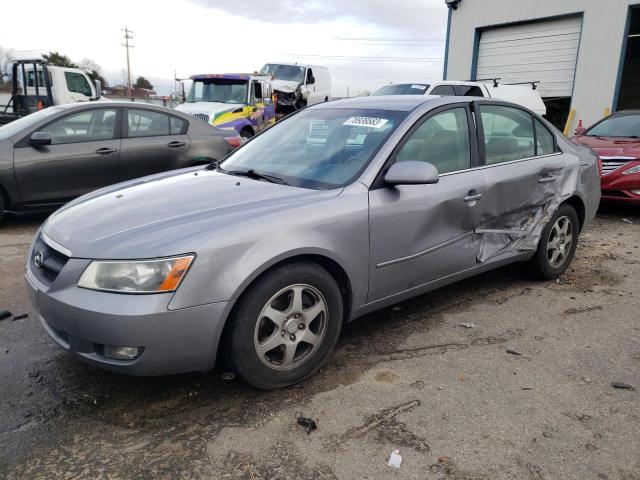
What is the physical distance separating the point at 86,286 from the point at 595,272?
4.49 metres

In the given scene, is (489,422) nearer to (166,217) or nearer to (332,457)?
(332,457)

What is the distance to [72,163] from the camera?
246 inches

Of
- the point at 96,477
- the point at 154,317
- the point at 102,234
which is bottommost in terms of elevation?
the point at 96,477

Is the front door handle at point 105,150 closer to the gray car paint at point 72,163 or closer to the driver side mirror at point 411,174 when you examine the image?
the gray car paint at point 72,163

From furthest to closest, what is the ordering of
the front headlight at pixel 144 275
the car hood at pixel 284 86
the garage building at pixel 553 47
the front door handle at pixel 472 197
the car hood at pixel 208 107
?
the car hood at pixel 284 86
the garage building at pixel 553 47
the car hood at pixel 208 107
the front door handle at pixel 472 197
the front headlight at pixel 144 275

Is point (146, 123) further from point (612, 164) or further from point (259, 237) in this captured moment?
point (612, 164)

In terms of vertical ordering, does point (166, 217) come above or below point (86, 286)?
above

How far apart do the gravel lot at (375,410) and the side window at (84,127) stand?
121 inches

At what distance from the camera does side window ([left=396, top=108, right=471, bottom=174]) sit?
3396mm

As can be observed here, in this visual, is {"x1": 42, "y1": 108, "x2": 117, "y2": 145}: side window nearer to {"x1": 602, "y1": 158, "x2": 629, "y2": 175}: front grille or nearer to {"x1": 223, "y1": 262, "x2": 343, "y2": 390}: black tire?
{"x1": 223, "y1": 262, "x2": 343, "y2": 390}: black tire

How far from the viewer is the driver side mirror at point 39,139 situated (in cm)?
603

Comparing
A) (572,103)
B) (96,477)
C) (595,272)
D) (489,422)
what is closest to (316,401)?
(489,422)

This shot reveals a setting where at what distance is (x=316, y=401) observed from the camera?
9.05 ft

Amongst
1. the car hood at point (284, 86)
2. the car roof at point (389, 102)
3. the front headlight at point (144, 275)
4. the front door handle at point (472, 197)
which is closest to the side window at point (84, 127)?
the car roof at point (389, 102)
